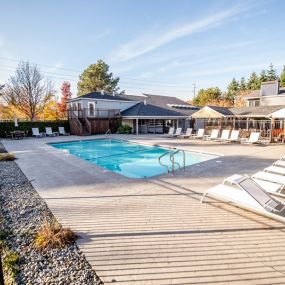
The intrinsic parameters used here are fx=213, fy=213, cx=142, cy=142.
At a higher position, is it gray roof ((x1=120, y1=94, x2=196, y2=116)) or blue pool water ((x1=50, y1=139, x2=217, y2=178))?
gray roof ((x1=120, y1=94, x2=196, y2=116))

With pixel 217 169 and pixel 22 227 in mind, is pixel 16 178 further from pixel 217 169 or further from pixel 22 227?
pixel 217 169

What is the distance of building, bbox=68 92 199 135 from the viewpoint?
83.3 ft

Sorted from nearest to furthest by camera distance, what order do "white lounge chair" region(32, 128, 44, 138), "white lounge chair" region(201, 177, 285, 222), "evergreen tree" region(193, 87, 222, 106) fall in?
1. "white lounge chair" region(201, 177, 285, 222)
2. "white lounge chair" region(32, 128, 44, 138)
3. "evergreen tree" region(193, 87, 222, 106)

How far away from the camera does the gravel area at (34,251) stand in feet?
9.02

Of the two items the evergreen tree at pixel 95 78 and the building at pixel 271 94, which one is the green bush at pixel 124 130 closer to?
the building at pixel 271 94

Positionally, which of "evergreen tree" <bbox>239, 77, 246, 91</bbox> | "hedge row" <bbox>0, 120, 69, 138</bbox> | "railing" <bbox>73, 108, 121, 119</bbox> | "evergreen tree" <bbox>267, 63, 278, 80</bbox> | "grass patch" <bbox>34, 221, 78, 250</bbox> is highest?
"evergreen tree" <bbox>267, 63, 278, 80</bbox>

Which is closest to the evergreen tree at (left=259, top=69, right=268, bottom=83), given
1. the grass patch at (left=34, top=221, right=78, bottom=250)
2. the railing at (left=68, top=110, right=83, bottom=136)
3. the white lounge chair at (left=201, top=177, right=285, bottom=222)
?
the railing at (left=68, top=110, right=83, bottom=136)

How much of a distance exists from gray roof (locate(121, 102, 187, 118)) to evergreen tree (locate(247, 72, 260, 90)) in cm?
2969

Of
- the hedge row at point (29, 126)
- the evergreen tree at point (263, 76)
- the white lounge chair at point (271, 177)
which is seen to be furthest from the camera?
the evergreen tree at point (263, 76)

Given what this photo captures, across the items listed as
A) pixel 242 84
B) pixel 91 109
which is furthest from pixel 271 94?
pixel 242 84

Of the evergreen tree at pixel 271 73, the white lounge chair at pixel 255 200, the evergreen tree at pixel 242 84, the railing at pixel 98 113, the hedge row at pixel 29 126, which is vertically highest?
the evergreen tree at pixel 271 73

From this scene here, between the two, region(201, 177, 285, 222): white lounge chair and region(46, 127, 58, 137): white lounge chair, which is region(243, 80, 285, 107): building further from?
region(201, 177, 285, 222): white lounge chair

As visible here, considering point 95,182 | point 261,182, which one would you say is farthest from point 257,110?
point 95,182

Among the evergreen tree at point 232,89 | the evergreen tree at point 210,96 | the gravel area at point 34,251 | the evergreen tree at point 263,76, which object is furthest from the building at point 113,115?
the evergreen tree at point 263,76
